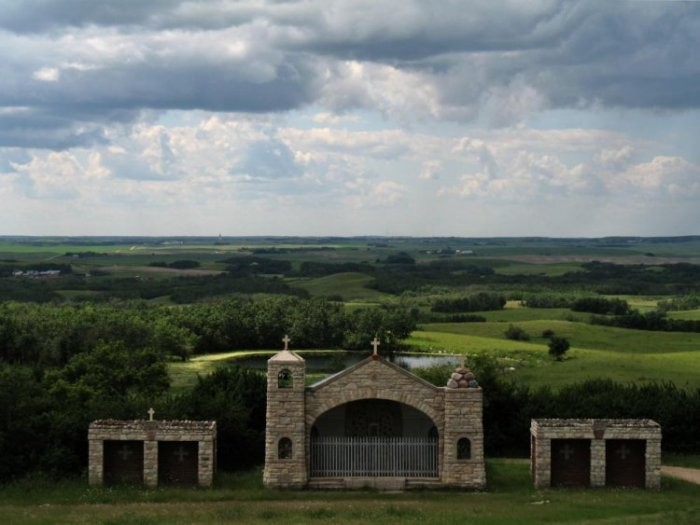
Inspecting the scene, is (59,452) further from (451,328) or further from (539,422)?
(451,328)

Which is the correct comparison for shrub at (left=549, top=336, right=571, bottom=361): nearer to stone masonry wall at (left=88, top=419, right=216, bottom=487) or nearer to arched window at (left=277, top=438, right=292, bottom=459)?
arched window at (left=277, top=438, right=292, bottom=459)

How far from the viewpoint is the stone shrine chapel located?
116 ft

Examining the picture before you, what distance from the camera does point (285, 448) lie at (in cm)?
3588

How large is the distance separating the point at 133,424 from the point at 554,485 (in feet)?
50.0

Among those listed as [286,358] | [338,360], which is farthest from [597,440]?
[338,360]

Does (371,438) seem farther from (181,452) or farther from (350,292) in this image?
(350,292)

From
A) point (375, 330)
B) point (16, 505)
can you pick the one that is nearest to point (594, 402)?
point (16, 505)

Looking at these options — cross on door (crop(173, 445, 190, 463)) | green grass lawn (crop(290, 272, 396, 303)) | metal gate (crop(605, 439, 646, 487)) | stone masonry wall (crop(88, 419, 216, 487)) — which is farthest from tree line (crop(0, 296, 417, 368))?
metal gate (crop(605, 439, 646, 487))

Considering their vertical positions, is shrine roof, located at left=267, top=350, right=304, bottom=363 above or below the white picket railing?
above

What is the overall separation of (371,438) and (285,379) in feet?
15.0

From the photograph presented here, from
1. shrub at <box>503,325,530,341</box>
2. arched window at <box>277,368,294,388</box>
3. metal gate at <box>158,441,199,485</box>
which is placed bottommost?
shrub at <box>503,325,530,341</box>

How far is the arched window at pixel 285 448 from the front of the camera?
117 feet

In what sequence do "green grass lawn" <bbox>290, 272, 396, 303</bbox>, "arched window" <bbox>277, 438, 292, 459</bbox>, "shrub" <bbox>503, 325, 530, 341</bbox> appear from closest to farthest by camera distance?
"arched window" <bbox>277, 438, 292, 459</bbox> → "shrub" <bbox>503, 325, 530, 341</bbox> → "green grass lawn" <bbox>290, 272, 396, 303</bbox>

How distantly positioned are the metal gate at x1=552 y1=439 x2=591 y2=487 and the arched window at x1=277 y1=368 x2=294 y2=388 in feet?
32.1
